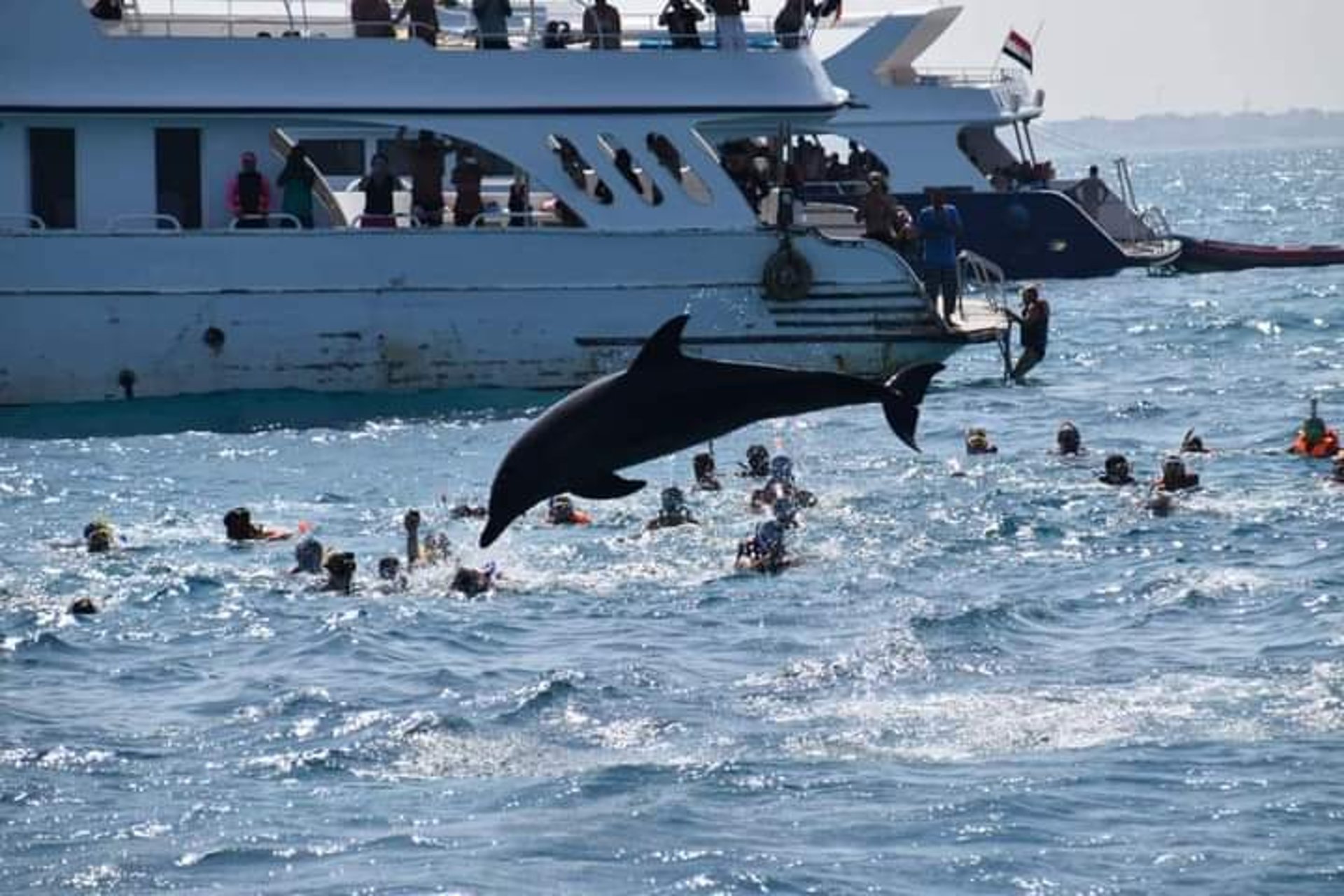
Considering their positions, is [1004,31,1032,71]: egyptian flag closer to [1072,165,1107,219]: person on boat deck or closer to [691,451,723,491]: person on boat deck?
[1072,165,1107,219]: person on boat deck

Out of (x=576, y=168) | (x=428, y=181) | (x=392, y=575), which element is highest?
(x=576, y=168)

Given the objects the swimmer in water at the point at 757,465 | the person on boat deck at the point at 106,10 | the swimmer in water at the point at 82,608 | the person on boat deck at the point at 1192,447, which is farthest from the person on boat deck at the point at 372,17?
the swimmer in water at the point at 82,608

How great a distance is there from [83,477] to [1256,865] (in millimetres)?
16974

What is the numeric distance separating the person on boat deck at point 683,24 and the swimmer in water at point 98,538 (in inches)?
447

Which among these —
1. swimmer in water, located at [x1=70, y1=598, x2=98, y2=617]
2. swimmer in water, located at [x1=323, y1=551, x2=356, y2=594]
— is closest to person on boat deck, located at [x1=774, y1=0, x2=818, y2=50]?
swimmer in water, located at [x1=323, y1=551, x2=356, y2=594]

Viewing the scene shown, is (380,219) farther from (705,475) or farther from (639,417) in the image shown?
(639,417)

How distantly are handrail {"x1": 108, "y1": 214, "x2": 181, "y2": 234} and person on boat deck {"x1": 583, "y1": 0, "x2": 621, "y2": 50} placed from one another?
511cm

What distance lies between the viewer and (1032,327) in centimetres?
3759

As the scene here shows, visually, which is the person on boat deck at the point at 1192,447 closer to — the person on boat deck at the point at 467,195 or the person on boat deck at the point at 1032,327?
the person on boat deck at the point at 1032,327

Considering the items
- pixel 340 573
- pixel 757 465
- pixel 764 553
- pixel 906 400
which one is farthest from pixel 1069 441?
pixel 906 400

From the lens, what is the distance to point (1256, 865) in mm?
16078

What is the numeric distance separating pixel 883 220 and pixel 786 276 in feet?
8.75

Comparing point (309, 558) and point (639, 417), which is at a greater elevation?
point (639, 417)

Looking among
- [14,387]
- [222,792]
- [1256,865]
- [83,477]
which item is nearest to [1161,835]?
[1256,865]
